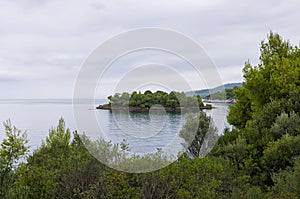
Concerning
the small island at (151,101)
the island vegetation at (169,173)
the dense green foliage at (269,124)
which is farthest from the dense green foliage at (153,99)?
the dense green foliage at (269,124)

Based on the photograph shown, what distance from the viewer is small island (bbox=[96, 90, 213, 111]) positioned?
876 centimetres

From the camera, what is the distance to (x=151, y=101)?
9914 millimetres

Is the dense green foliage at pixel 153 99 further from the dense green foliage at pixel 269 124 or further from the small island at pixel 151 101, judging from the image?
the dense green foliage at pixel 269 124

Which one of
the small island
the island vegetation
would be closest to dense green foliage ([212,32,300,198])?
the island vegetation

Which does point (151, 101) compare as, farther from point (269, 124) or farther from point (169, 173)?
point (269, 124)

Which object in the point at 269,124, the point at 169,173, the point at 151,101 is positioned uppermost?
the point at 151,101

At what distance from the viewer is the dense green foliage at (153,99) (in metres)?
8.76

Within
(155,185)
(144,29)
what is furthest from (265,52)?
(155,185)

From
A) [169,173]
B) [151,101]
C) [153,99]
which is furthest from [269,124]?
Result: [169,173]

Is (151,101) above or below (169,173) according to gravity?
above

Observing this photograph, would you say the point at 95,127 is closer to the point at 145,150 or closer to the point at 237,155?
the point at 145,150

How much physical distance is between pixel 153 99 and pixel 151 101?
325 mm

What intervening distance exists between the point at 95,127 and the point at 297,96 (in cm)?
1293

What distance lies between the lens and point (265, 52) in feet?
74.4
